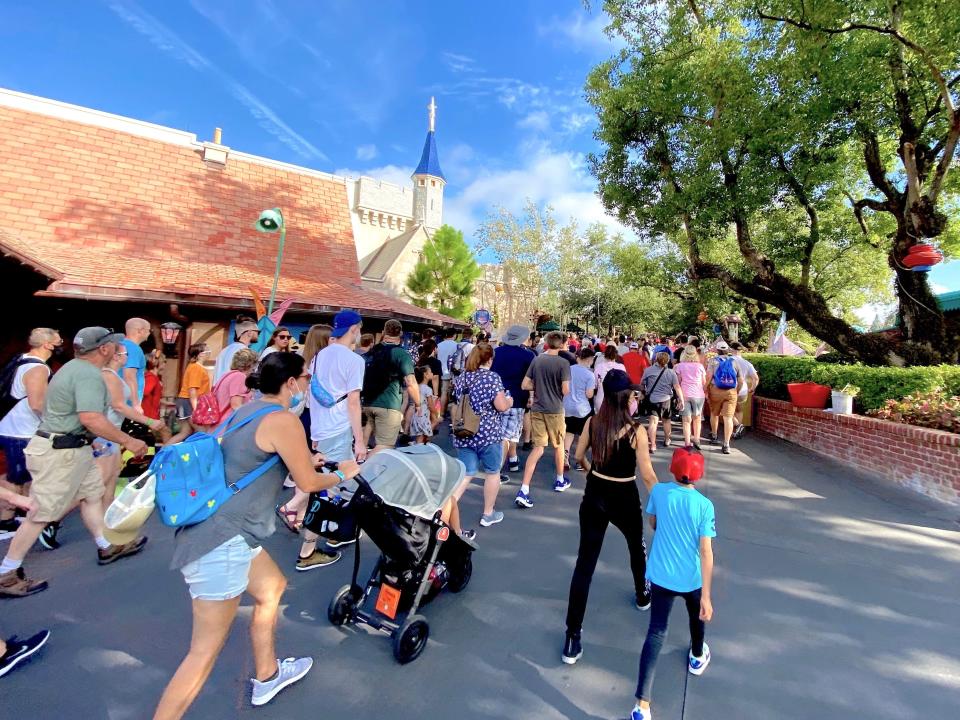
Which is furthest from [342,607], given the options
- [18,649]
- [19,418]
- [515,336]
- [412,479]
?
[515,336]

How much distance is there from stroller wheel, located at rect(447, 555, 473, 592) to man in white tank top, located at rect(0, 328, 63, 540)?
3.35 m

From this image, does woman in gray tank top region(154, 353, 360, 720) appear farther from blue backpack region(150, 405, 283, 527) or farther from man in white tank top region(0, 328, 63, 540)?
man in white tank top region(0, 328, 63, 540)

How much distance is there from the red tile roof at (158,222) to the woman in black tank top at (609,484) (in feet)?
26.5

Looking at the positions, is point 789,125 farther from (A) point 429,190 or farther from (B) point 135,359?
(A) point 429,190

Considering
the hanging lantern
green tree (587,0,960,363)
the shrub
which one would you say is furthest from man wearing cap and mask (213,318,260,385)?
the hanging lantern

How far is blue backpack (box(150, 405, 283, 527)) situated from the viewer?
Answer: 197cm

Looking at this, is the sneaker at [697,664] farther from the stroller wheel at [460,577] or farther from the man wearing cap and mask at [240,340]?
the man wearing cap and mask at [240,340]

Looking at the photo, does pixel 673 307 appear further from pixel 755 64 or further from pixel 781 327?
pixel 755 64

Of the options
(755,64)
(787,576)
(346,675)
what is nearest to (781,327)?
(755,64)

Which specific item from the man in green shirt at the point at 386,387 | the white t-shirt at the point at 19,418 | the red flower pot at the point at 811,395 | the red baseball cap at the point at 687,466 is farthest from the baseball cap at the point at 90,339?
the red flower pot at the point at 811,395

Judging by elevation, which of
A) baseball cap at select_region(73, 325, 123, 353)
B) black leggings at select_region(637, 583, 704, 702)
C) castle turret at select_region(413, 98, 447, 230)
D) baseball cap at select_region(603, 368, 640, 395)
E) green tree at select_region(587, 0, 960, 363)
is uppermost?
castle turret at select_region(413, 98, 447, 230)

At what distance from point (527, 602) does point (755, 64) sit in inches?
477

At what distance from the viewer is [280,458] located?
7.27ft

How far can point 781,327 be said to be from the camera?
16.7 m
